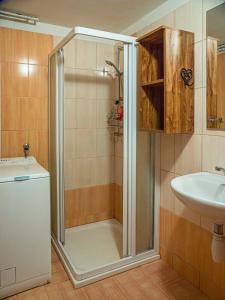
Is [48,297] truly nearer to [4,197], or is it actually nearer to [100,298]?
[100,298]

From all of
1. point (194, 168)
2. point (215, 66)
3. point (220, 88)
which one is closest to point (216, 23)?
point (215, 66)

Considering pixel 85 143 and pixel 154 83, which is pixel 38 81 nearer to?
pixel 85 143

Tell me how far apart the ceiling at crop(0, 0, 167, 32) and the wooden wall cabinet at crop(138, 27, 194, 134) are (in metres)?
0.45

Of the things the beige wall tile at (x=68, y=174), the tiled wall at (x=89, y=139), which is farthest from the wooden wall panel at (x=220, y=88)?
the beige wall tile at (x=68, y=174)

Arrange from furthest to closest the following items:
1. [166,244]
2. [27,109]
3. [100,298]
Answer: [27,109] < [166,244] < [100,298]

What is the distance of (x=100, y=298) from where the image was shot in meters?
1.62

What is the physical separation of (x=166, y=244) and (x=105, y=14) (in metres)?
2.07

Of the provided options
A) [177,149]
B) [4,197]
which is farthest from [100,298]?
[177,149]

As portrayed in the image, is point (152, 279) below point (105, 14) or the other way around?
below

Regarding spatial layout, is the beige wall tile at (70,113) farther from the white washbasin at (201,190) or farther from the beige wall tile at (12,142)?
the white washbasin at (201,190)

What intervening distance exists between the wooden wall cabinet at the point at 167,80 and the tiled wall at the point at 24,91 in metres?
1.05

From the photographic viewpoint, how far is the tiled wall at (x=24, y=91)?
7.25ft

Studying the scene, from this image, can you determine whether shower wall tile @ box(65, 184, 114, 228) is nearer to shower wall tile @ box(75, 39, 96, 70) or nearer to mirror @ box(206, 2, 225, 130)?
shower wall tile @ box(75, 39, 96, 70)

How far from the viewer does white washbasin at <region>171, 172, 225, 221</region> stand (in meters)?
1.14
